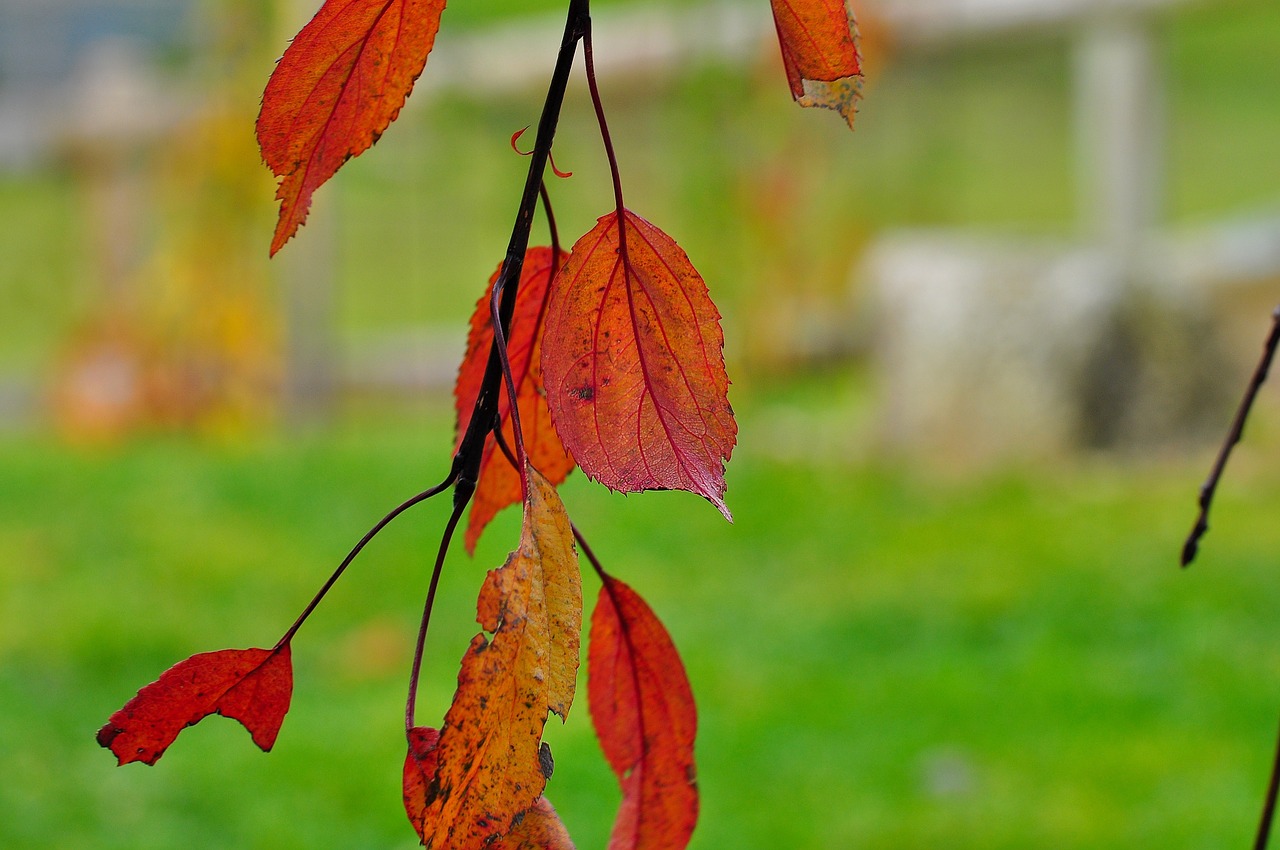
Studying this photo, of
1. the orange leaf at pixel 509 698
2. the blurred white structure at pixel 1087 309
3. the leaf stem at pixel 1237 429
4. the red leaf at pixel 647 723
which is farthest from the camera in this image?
the blurred white structure at pixel 1087 309

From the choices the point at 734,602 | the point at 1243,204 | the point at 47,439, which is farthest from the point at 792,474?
the point at 1243,204

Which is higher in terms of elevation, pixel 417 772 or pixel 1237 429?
pixel 1237 429

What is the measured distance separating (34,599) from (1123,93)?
329 centimetres

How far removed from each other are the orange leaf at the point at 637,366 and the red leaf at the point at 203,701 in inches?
4.7

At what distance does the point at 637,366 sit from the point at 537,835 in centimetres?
15

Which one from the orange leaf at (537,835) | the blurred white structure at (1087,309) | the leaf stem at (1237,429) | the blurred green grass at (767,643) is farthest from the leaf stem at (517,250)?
the blurred white structure at (1087,309)

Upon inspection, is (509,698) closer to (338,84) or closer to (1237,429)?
(338,84)

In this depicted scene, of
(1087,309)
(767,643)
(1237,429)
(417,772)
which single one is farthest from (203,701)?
(1087,309)

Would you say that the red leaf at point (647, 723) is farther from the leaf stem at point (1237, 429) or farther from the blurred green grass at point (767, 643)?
the blurred green grass at point (767, 643)

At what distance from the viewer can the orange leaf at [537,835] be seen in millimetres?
435

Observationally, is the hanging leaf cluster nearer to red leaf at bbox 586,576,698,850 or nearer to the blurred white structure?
red leaf at bbox 586,576,698,850

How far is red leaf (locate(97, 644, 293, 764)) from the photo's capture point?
0.42m

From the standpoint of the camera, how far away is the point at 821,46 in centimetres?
42

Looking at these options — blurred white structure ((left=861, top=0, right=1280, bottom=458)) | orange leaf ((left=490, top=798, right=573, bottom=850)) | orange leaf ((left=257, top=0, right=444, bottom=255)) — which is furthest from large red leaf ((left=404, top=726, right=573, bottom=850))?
blurred white structure ((left=861, top=0, right=1280, bottom=458))
